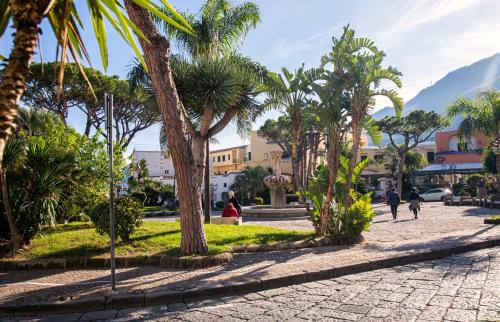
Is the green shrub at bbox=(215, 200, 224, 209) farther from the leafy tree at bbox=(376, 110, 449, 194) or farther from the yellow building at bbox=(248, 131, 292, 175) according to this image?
the yellow building at bbox=(248, 131, 292, 175)

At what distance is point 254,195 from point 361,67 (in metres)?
31.2

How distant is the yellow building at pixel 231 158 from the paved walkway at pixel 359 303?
187 ft

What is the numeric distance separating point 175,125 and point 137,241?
2.91 metres

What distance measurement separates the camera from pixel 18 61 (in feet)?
6.32

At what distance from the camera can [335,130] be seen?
34.4 ft

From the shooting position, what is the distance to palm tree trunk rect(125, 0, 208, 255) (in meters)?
7.64

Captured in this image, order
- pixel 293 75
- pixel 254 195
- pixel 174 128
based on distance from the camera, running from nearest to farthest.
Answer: pixel 174 128
pixel 293 75
pixel 254 195

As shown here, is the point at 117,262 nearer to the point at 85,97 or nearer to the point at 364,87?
the point at 364,87

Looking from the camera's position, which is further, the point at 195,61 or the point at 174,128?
the point at 195,61

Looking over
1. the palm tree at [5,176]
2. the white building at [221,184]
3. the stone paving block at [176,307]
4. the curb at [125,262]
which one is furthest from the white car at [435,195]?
the stone paving block at [176,307]

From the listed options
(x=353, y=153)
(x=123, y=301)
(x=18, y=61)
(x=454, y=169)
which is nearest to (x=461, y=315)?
(x=123, y=301)

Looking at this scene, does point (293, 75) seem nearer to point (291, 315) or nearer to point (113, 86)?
point (291, 315)

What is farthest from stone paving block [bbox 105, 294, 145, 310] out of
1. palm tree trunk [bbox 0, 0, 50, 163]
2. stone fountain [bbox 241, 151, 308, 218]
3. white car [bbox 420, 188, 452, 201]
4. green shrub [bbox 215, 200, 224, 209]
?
white car [bbox 420, 188, 452, 201]

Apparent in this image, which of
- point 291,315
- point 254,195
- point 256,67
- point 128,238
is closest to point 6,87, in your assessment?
point 291,315
